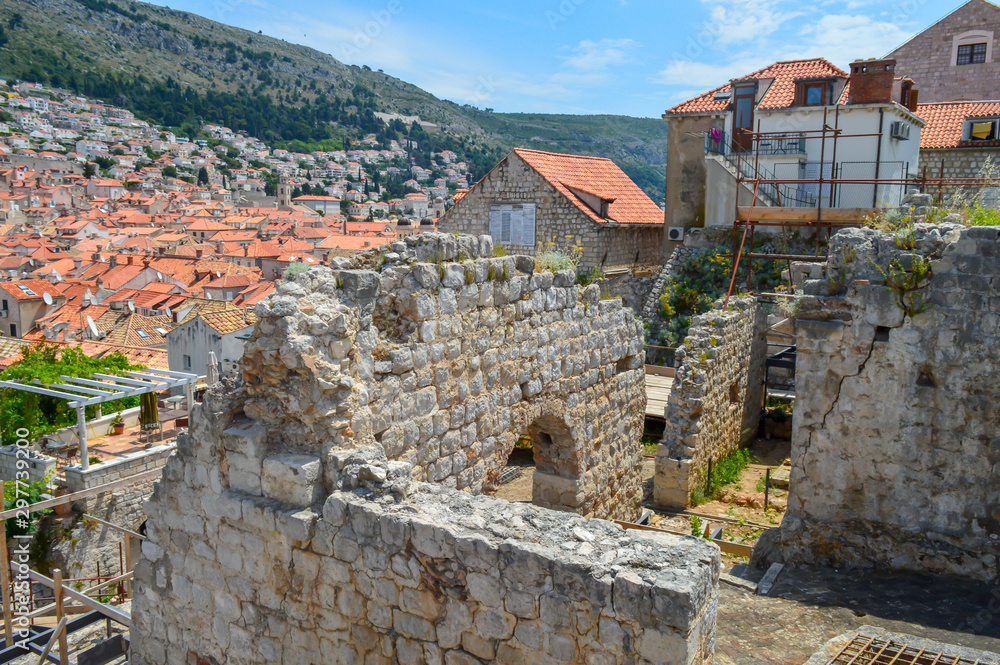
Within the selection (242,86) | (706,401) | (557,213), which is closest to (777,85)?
(557,213)

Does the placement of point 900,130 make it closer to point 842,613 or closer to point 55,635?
point 842,613

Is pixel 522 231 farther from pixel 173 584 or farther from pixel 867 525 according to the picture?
pixel 173 584

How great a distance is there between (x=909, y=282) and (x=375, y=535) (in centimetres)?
515

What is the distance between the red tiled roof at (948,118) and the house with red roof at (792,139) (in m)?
2.19

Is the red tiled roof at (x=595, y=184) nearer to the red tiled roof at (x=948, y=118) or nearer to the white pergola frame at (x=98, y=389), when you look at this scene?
the red tiled roof at (x=948, y=118)

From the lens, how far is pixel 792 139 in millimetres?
19984

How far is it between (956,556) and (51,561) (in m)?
16.8

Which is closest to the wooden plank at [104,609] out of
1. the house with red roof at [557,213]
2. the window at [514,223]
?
the house with red roof at [557,213]

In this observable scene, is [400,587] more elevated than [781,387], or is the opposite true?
[400,587]

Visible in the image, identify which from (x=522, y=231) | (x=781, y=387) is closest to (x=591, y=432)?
(x=781, y=387)

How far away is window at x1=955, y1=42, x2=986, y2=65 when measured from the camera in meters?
25.6

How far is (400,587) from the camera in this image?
12.7 feet

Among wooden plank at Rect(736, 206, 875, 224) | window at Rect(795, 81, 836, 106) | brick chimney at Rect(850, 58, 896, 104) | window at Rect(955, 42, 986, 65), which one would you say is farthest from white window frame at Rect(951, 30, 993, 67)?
wooden plank at Rect(736, 206, 875, 224)
